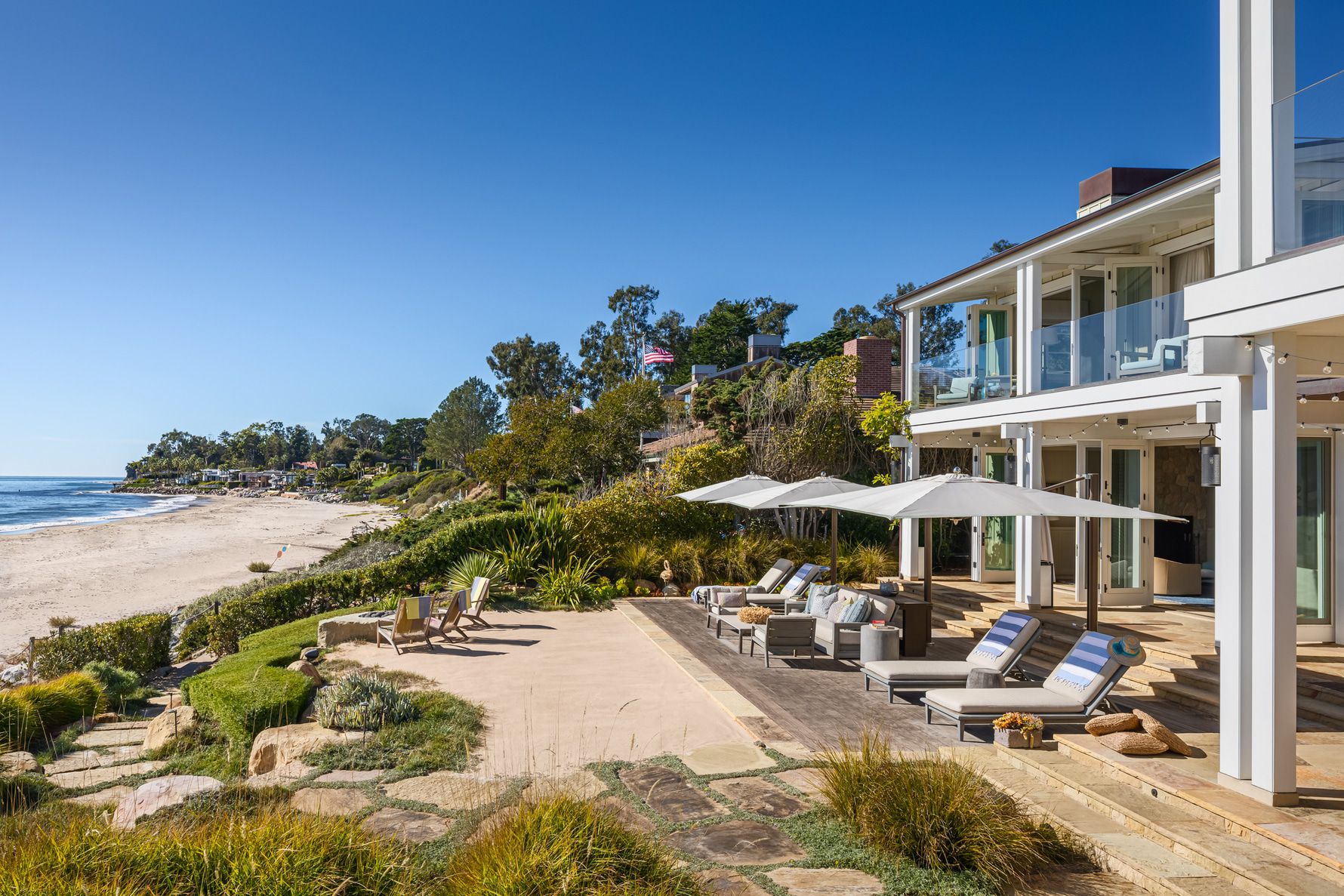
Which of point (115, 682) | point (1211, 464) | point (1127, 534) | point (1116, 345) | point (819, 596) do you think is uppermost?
point (1116, 345)

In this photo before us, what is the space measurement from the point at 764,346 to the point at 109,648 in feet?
122

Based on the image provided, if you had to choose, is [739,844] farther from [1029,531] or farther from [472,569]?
[472,569]

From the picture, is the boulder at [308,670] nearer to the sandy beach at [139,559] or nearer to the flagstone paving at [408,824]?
the flagstone paving at [408,824]

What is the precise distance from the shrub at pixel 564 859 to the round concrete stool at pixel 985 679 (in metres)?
4.71

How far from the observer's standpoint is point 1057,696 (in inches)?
294

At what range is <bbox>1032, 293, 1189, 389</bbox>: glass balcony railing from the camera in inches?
420

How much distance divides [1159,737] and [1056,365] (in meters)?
7.48

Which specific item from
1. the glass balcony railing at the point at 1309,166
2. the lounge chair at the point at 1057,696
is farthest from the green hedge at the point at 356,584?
the glass balcony railing at the point at 1309,166

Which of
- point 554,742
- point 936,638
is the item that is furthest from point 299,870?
point 936,638

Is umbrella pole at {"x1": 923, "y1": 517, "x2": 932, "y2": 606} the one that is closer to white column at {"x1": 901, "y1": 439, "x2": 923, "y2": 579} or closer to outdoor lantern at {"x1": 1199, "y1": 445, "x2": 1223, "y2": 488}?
white column at {"x1": 901, "y1": 439, "x2": 923, "y2": 579}

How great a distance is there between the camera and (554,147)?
2183 centimetres

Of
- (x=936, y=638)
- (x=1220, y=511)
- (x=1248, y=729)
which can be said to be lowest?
(x=936, y=638)

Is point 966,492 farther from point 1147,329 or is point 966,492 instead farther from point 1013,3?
point 1013,3

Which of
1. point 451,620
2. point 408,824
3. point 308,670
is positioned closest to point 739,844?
point 408,824
